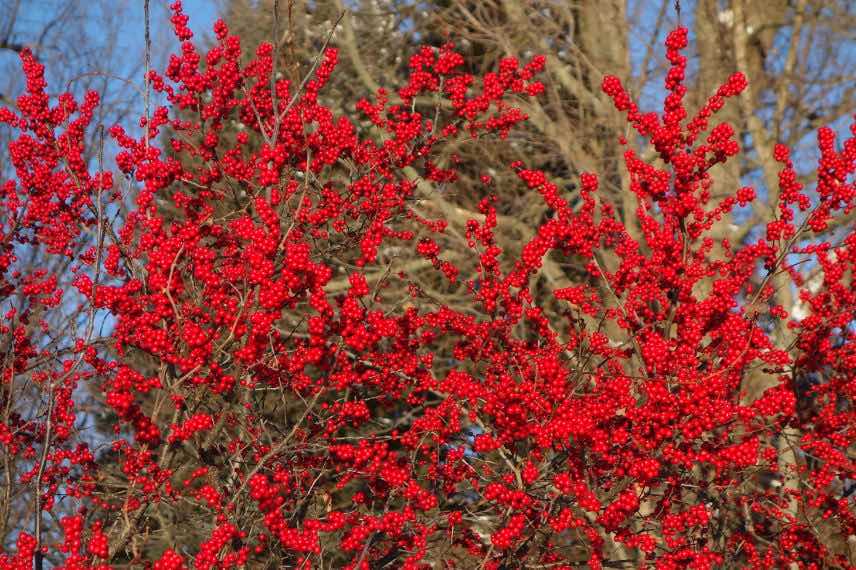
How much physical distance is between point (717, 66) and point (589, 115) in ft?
6.14

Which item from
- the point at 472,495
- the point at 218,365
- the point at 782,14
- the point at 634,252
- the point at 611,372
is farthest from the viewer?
the point at 782,14

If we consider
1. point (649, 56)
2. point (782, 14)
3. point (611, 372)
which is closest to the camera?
point (611, 372)

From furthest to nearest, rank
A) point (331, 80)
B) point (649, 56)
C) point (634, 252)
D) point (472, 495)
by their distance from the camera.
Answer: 1. point (331, 80)
2. point (649, 56)
3. point (472, 495)
4. point (634, 252)

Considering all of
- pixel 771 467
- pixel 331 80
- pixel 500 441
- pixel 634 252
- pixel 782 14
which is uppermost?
pixel 331 80

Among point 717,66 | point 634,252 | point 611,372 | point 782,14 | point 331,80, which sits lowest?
point 611,372

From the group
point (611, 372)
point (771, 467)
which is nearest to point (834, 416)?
point (771, 467)

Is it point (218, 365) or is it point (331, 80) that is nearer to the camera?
point (218, 365)

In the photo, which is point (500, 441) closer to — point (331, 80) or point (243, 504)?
point (243, 504)

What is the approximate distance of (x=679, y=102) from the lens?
14.1ft

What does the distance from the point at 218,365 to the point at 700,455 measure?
2.45 metres

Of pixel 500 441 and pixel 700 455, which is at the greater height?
pixel 500 441

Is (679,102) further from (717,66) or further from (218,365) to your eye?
(717,66)

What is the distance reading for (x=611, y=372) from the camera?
5.11 m

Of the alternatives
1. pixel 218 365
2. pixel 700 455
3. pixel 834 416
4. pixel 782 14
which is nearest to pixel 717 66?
pixel 782 14
